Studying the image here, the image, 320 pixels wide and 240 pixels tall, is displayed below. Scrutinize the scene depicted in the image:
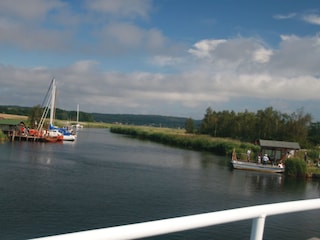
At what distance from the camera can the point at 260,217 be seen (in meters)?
2.42

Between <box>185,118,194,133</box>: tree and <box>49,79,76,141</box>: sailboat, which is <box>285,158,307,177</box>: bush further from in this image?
<box>185,118,194,133</box>: tree

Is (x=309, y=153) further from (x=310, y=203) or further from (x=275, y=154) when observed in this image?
(x=310, y=203)

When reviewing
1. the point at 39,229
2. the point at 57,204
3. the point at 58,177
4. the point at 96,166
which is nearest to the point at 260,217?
the point at 39,229

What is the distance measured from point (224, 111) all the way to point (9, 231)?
92023 mm

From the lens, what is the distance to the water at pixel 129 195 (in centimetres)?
1681

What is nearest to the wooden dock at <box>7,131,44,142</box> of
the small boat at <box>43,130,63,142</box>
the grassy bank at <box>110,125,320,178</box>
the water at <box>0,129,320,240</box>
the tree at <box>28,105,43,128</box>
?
the small boat at <box>43,130,63,142</box>

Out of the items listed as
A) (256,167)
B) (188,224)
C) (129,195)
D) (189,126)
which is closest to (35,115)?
(189,126)

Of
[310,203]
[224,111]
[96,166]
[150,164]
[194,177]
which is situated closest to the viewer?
[310,203]

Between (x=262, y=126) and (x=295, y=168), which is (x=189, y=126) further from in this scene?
(x=295, y=168)

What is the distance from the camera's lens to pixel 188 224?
84.8 inches

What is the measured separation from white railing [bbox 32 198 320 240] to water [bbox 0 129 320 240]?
12869 mm

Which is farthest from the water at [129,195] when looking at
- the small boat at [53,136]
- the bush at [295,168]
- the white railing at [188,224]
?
the small boat at [53,136]

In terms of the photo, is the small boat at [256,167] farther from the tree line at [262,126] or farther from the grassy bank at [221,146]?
the tree line at [262,126]

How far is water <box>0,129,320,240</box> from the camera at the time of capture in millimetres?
16814
